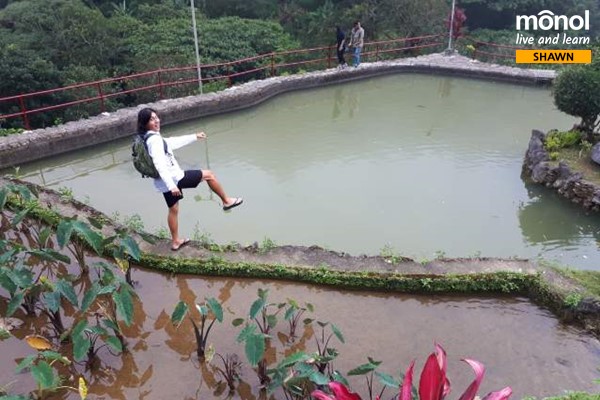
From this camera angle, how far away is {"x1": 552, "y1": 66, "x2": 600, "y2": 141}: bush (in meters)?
7.72

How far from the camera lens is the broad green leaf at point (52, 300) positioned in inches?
134

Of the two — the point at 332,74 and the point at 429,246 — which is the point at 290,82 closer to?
the point at 332,74

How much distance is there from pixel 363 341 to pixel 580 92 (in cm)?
603

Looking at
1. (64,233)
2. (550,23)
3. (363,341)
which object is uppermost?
(550,23)

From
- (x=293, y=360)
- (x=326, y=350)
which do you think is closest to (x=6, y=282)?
(x=293, y=360)

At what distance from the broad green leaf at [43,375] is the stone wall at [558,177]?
20.3ft

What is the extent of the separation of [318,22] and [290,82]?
9712 millimetres

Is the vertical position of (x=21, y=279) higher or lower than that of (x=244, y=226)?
higher

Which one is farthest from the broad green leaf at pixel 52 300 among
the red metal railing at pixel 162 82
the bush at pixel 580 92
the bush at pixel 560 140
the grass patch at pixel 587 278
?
the bush at pixel 580 92

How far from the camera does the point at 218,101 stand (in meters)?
9.88

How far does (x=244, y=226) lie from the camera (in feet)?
19.4

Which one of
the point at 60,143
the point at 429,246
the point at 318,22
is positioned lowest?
the point at 429,246

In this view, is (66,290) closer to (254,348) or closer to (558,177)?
(254,348)

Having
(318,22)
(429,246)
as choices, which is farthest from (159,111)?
(318,22)
